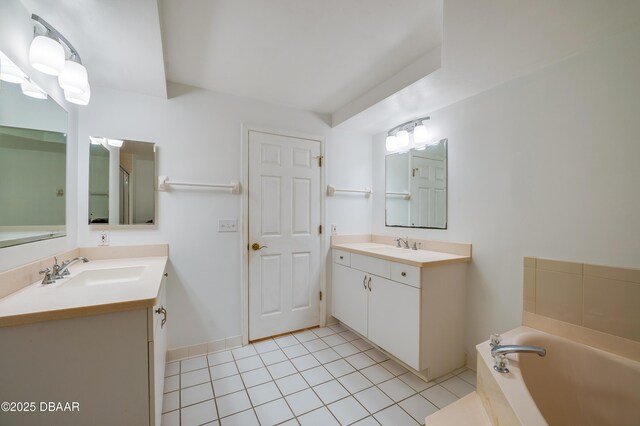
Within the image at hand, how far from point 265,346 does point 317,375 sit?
0.64 meters

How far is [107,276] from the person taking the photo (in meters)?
1.56

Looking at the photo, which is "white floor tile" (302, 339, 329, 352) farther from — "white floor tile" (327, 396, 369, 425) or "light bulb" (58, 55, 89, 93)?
"light bulb" (58, 55, 89, 93)

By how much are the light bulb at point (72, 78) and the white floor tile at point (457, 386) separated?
9.42 ft

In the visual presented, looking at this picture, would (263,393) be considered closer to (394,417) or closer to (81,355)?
(394,417)

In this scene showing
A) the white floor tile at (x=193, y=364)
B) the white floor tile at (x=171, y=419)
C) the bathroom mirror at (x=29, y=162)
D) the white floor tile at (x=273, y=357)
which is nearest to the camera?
the bathroom mirror at (x=29, y=162)

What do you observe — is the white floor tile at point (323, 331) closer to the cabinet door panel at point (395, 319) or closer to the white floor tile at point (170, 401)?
the cabinet door panel at point (395, 319)

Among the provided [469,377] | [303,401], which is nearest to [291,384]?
[303,401]

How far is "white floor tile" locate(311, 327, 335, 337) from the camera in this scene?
99.7 inches

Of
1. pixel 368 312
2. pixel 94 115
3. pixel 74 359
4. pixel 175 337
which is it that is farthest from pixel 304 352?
pixel 94 115

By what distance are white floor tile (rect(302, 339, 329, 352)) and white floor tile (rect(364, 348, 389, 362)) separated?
0.39m

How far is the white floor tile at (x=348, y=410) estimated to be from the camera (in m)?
1.47

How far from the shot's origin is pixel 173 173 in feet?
6.80

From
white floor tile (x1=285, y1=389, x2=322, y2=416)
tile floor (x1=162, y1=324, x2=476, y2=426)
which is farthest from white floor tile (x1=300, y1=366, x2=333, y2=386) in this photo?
white floor tile (x1=285, y1=389, x2=322, y2=416)

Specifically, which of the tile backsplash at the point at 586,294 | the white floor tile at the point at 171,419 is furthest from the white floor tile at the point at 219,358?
the tile backsplash at the point at 586,294
